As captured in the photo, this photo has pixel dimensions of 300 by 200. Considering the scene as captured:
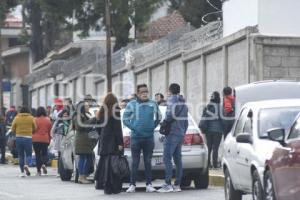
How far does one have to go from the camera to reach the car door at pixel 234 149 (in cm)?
1503

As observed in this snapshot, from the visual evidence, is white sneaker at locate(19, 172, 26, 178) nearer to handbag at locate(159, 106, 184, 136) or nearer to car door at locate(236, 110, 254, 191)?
handbag at locate(159, 106, 184, 136)

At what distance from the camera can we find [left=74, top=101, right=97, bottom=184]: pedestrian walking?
21.6 meters

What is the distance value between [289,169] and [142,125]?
23.1 feet

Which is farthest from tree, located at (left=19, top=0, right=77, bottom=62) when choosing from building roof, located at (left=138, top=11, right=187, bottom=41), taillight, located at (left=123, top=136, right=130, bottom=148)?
taillight, located at (left=123, top=136, right=130, bottom=148)

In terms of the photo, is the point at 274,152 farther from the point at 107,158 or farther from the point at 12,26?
the point at 12,26

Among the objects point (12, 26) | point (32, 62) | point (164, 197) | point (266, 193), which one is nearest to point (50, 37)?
point (32, 62)

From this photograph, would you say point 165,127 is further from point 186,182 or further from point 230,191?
point 230,191

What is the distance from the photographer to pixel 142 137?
18562 millimetres

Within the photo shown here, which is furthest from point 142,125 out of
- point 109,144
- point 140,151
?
point 109,144

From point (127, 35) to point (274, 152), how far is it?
3909 cm

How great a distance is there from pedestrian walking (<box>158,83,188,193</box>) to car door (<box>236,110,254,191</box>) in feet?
11.7

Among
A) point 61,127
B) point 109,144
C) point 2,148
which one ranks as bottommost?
point 2,148

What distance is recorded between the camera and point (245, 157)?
1424 centimetres

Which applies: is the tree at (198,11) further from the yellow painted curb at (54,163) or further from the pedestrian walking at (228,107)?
the pedestrian walking at (228,107)
